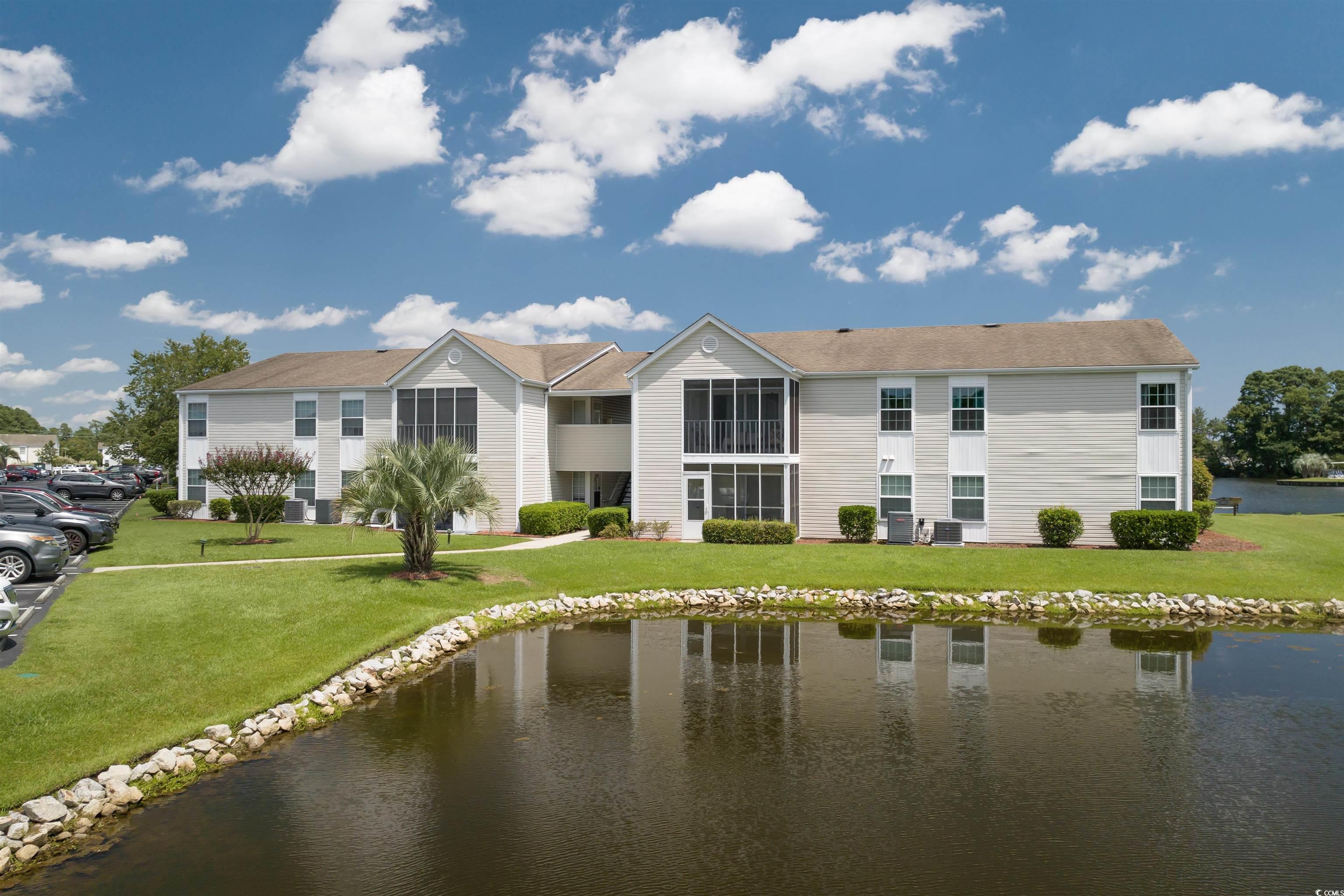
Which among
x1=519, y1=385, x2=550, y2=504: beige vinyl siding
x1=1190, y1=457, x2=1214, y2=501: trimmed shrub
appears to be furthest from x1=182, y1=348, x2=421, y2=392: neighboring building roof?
x1=1190, y1=457, x2=1214, y2=501: trimmed shrub

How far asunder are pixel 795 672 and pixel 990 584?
8476 millimetres

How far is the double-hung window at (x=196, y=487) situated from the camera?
34.6m

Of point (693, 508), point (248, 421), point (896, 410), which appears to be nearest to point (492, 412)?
point (693, 508)

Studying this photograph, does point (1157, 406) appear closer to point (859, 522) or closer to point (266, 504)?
point (859, 522)

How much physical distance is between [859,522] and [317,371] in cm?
2427

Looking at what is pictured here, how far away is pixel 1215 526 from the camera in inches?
1153

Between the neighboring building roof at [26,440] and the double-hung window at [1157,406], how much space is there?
541 ft

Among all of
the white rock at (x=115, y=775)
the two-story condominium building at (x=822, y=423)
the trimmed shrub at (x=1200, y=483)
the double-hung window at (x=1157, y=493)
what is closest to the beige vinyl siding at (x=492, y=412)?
the two-story condominium building at (x=822, y=423)

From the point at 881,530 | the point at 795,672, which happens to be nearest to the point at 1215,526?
the point at 881,530

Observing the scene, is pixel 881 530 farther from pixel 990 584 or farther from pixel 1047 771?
pixel 1047 771

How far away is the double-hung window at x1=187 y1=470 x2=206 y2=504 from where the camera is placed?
3456cm

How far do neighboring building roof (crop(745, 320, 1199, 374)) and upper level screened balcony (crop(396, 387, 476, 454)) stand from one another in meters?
11.0

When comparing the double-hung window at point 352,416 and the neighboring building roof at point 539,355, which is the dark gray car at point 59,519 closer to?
the double-hung window at point 352,416

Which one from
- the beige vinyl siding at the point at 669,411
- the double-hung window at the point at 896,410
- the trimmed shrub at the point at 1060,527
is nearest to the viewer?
the trimmed shrub at the point at 1060,527
